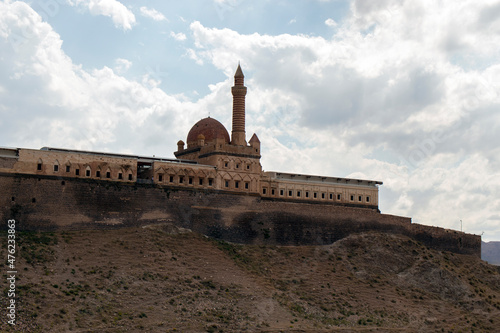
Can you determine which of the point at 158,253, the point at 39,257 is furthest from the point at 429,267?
the point at 39,257

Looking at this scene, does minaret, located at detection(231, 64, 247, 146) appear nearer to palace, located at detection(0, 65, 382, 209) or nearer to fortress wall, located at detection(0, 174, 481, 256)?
palace, located at detection(0, 65, 382, 209)

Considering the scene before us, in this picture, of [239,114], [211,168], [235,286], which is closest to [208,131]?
[239,114]

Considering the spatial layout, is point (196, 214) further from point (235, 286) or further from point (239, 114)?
point (239, 114)

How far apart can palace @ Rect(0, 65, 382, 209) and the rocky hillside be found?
5.88m

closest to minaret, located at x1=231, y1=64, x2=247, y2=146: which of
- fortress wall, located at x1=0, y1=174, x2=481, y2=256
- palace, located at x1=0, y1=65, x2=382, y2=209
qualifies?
palace, located at x1=0, y1=65, x2=382, y2=209

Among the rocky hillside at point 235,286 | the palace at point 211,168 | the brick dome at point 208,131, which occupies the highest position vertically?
the brick dome at point 208,131

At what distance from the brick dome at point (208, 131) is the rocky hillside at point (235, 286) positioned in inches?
510

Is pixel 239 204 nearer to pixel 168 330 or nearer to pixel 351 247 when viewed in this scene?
pixel 351 247

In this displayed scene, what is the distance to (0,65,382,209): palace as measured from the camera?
73188 mm

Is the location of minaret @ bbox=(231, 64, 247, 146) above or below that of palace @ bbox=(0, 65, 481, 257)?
above

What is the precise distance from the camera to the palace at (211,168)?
73188 mm

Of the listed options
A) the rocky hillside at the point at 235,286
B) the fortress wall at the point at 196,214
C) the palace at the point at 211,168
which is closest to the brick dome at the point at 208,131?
the palace at the point at 211,168

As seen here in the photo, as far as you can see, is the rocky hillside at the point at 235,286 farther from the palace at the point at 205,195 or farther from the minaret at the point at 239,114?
the minaret at the point at 239,114

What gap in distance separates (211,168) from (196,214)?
5.29 m
